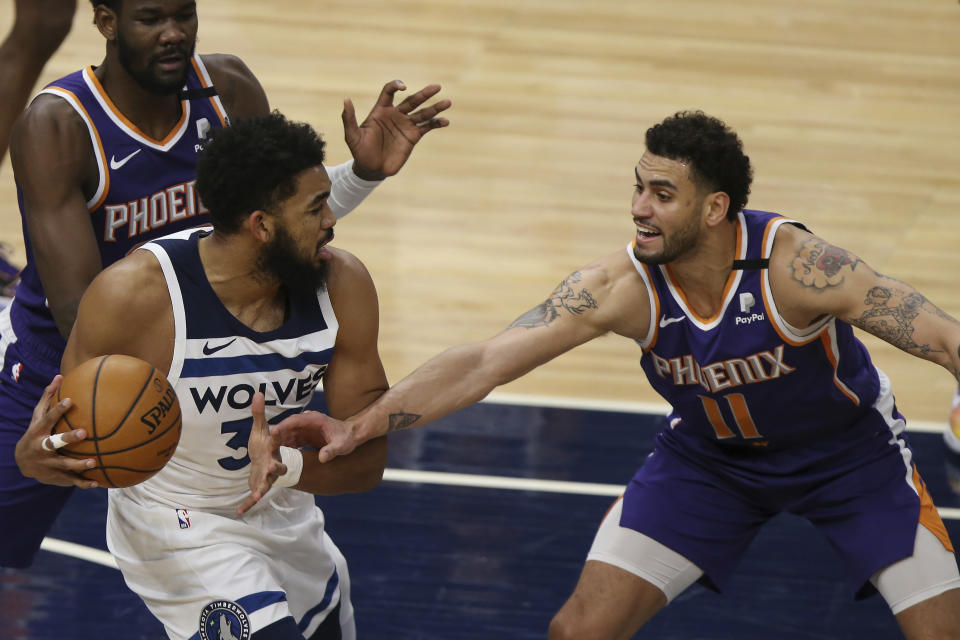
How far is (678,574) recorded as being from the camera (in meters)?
4.75

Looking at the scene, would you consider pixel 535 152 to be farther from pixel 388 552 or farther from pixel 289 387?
pixel 289 387

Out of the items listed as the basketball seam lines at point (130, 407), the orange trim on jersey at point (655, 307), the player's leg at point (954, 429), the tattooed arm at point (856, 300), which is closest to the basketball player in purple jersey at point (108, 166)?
the basketball seam lines at point (130, 407)

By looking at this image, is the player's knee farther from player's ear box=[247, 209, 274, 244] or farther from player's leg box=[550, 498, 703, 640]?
player's ear box=[247, 209, 274, 244]

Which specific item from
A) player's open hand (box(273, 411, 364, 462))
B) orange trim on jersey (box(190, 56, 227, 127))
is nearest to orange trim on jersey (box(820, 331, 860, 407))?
player's open hand (box(273, 411, 364, 462))

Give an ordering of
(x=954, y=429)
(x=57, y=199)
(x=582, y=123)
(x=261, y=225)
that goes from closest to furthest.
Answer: (x=261, y=225), (x=57, y=199), (x=954, y=429), (x=582, y=123)

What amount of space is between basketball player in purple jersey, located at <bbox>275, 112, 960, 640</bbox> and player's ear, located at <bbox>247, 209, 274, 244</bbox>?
714 mm

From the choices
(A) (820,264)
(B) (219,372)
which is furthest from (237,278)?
(A) (820,264)

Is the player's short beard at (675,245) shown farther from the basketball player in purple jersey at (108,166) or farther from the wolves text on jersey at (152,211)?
the wolves text on jersey at (152,211)

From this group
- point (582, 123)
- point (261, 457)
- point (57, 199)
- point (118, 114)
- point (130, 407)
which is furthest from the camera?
point (582, 123)

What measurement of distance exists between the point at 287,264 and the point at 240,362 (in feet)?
1.11

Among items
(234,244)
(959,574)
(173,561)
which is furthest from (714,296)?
(173,561)

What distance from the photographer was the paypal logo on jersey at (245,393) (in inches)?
160

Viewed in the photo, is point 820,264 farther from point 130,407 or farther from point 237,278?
point 130,407

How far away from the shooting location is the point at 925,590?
4.45m
